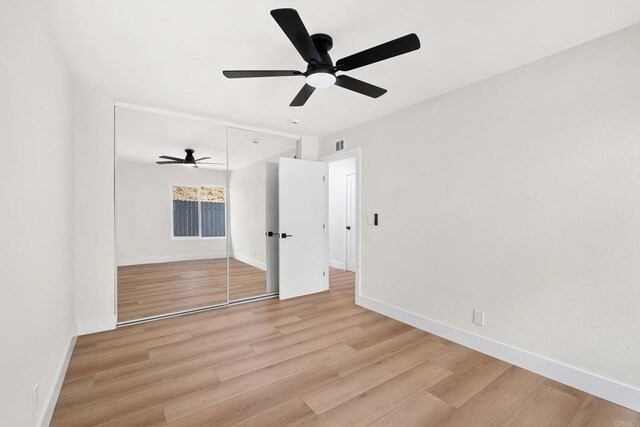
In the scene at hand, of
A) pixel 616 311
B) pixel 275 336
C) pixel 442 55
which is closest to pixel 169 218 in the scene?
pixel 275 336

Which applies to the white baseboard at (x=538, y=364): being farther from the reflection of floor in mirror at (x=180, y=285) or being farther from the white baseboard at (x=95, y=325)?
the white baseboard at (x=95, y=325)

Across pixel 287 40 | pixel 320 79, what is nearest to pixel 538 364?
pixel 320 79

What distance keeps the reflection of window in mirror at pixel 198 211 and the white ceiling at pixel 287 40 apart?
1.36 metres

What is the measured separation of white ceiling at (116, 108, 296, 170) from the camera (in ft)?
10.5

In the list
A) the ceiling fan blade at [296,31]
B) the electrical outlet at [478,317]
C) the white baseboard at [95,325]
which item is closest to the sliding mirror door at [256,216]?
the white baseboard at [95,325]

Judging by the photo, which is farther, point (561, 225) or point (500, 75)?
point (500, 75)

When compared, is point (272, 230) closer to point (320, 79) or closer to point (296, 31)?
point (320, 79)

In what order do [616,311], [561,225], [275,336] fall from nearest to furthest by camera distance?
1. [616,311]
2. [561,225]
3. [275,336]

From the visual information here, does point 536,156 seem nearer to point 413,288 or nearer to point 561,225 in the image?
point 561,225

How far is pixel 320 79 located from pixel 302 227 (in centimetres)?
260

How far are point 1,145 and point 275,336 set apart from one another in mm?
2511

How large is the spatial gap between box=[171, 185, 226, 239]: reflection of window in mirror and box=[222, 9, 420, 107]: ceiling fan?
89.6 inches

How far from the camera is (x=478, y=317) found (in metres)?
2.57

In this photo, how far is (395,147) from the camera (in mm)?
3389
